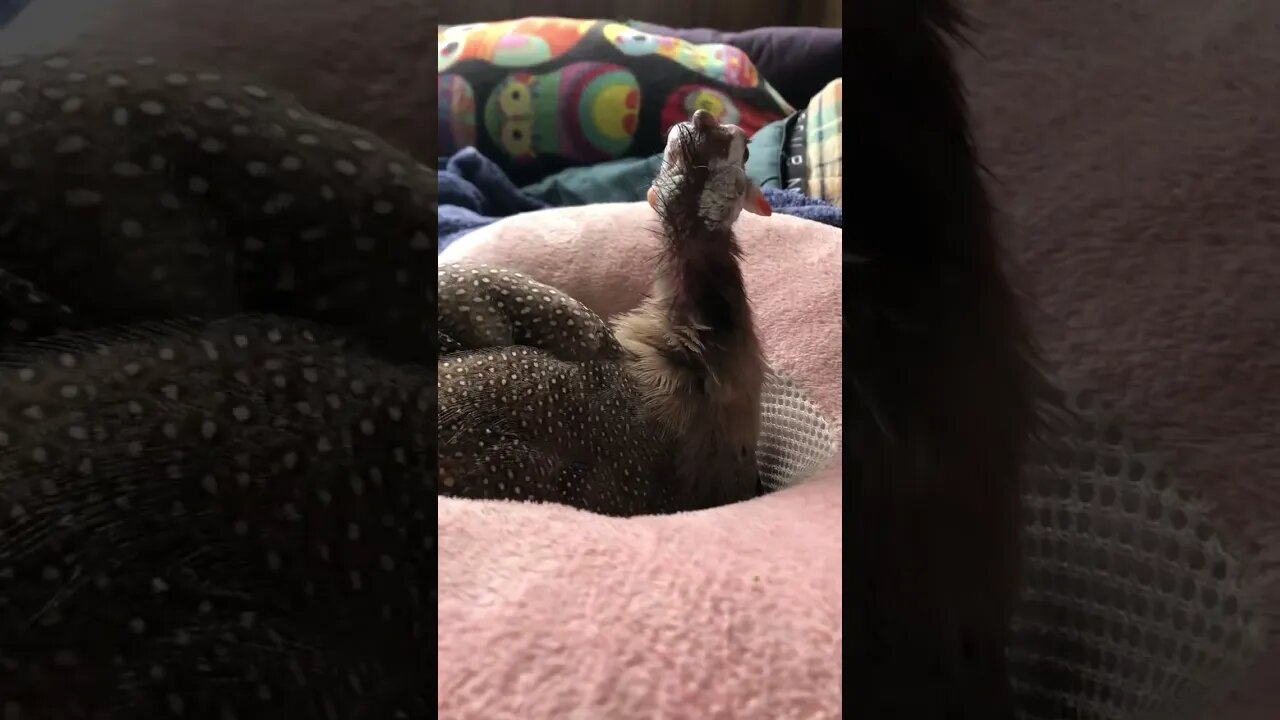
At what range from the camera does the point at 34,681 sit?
0.14 m

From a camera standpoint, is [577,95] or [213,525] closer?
[213,525]

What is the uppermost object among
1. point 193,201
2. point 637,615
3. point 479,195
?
point 193,201

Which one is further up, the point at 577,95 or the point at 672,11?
the point at 672,11

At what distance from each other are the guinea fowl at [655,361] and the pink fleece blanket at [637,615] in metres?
0.14

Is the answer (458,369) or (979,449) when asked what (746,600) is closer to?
(979,449)

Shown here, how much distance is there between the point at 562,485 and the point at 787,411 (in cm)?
21

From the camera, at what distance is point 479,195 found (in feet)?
4.50

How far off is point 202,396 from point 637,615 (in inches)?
5.3

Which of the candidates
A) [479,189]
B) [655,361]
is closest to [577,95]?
[479,189]

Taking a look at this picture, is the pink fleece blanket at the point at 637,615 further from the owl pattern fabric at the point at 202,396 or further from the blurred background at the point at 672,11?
the blurred background at the point at 672,11

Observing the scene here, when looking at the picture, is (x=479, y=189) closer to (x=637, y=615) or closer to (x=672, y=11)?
(x=672, y=11)

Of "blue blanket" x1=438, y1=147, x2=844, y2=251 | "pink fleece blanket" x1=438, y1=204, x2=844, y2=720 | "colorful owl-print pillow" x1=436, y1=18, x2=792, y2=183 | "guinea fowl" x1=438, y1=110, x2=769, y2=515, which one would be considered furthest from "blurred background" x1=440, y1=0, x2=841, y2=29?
"pink fleece blanket" x1=438, y1=204, x2=844, y2=720

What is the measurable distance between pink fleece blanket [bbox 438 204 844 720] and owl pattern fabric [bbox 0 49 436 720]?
67 mm

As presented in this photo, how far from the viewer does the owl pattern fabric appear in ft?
0.44
